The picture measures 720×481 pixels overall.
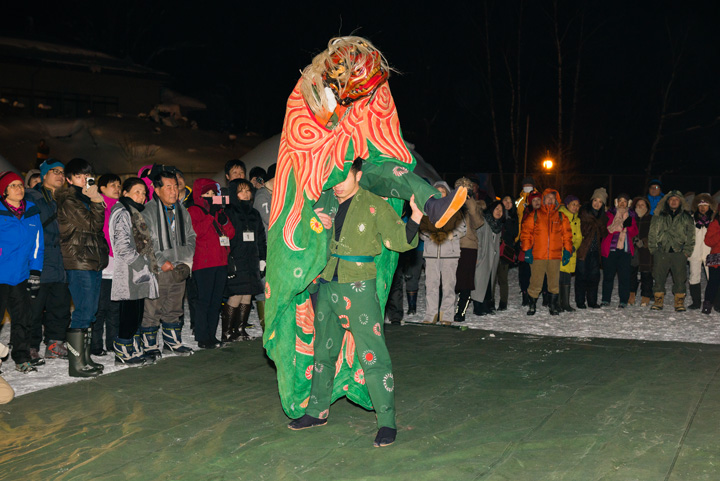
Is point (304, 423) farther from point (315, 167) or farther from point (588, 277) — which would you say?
point (588, 277)

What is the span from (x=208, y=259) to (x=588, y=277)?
531cm

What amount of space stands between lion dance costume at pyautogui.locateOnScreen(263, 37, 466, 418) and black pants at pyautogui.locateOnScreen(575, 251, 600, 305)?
5.72 meters

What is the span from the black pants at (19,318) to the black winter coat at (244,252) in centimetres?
198

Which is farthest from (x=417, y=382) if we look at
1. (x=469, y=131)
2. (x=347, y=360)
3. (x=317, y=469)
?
(x=469, y=131)

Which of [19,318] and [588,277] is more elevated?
[588,277]

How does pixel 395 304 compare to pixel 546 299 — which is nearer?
pixel 395 304

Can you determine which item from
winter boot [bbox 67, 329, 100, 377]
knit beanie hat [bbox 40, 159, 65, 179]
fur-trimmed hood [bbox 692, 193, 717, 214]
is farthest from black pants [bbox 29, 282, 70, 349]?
fur-trimmed hood [bbox 692, 193, 717, 214]

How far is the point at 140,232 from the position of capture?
21.2ft

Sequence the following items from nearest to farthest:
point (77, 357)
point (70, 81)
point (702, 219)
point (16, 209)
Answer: point (77, 357)
point (16, 209)
point (702, 219)
point (70, 81)

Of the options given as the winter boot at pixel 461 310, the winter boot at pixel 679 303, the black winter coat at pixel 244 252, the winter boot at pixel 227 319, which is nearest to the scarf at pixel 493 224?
the winter boot at pixel 461 310

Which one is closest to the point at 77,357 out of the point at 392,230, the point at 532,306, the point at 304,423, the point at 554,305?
the point at 304,423

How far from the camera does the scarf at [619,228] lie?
9.74 meters

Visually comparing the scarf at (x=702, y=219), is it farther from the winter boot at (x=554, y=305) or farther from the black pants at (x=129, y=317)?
the black pants at (x=129, y=317)

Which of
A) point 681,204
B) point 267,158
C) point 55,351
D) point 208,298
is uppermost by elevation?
point 267,158
